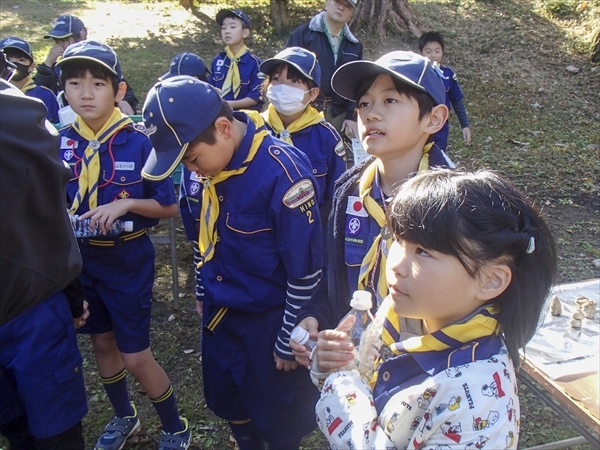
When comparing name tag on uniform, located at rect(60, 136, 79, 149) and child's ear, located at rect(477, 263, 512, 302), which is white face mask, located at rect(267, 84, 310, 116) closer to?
name tag on uniform, located at rect(60, 136, 79, 149)

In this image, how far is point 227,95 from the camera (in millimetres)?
A: 5863

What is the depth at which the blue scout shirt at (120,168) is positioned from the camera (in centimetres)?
265

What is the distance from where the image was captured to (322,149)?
348 cm

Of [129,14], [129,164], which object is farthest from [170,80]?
[129,14]

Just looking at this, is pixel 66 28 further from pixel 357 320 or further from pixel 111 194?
pixel 357 320

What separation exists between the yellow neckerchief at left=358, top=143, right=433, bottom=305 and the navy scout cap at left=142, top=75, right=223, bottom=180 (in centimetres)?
62

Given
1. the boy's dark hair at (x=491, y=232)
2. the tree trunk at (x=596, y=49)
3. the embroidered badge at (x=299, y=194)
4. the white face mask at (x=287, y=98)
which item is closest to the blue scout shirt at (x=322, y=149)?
the white face mask at (x=287, y=98)

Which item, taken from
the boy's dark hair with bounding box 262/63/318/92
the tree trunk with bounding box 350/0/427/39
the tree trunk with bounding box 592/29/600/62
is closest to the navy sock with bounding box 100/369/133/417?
the boy's dark hair with bounding box 262/63/318/92

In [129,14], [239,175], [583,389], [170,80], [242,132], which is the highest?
[170,80]

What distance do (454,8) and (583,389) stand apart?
482 inches

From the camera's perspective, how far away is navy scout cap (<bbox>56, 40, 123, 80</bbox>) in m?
2.60

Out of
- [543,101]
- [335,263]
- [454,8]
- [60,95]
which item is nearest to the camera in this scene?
[335,263]

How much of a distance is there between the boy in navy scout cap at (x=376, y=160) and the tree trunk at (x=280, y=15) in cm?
1007

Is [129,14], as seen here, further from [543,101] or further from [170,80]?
[170,80]
